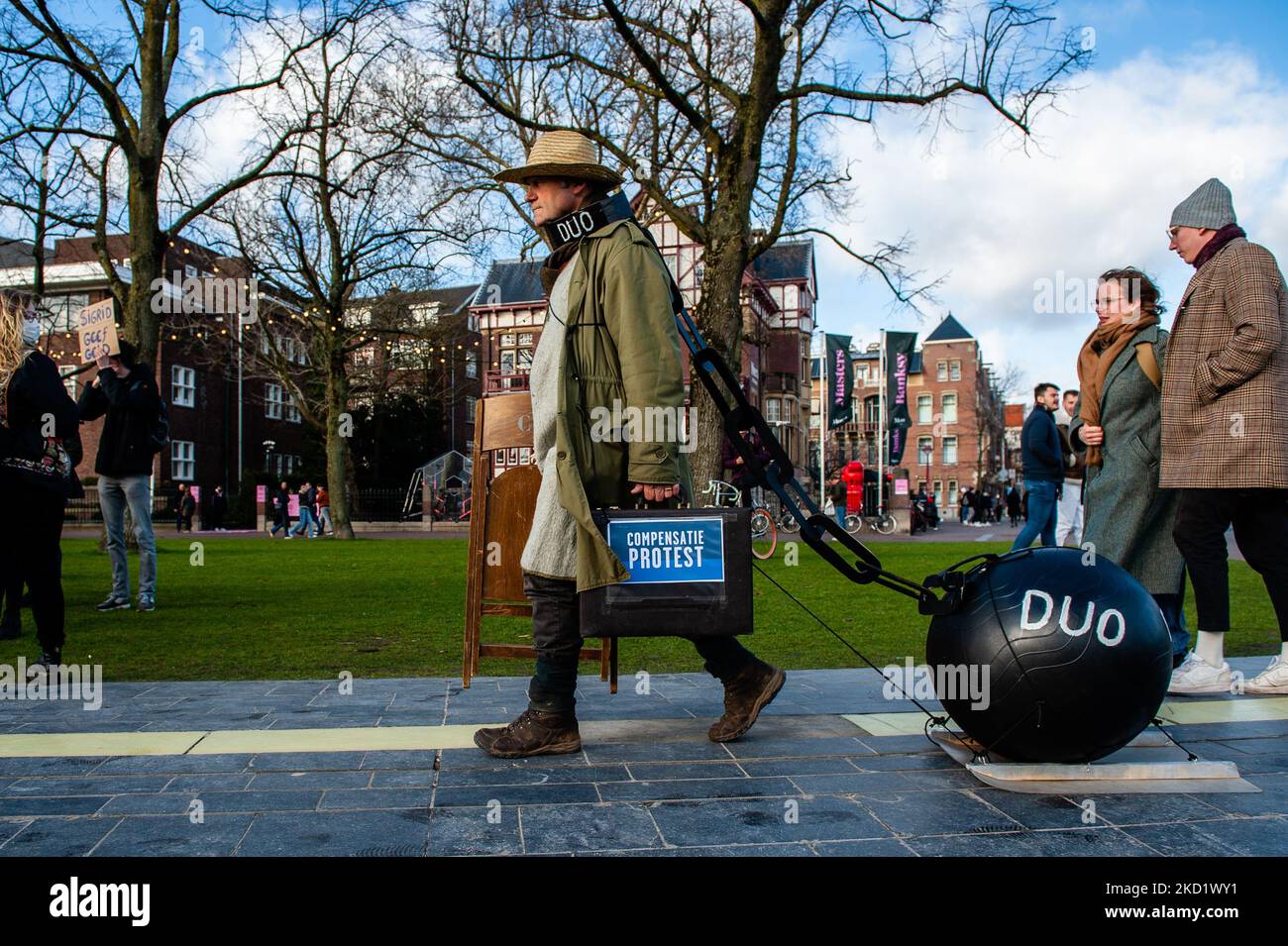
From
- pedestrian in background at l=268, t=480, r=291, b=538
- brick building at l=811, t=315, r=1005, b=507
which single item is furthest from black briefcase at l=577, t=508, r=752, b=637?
brick building at l=811, t=315, r=1005, b=507

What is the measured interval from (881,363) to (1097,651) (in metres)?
46.7

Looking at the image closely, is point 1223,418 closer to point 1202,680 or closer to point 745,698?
point 1202,680

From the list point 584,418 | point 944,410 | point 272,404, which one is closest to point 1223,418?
point 584,418

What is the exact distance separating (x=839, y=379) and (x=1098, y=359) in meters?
42.7

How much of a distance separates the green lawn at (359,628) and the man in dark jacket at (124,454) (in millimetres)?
403

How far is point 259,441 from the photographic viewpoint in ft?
180

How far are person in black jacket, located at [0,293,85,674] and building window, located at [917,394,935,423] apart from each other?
298 feet

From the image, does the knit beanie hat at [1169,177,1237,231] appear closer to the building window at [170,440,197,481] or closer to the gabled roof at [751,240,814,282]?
the building window at [170,440,197,481]

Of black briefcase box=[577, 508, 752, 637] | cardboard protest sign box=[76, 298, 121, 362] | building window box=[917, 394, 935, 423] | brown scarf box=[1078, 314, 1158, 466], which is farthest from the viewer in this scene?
building window box=[917, 394, 935, 423]

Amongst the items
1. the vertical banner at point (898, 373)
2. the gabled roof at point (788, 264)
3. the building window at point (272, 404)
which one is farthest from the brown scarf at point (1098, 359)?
the gabled roof at point (788, 264)

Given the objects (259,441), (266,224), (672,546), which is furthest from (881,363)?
(672,546)

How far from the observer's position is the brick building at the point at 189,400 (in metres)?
44.2

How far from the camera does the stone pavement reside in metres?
2.80
